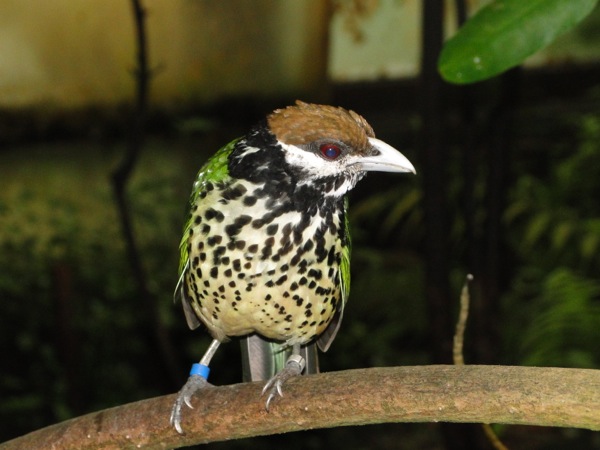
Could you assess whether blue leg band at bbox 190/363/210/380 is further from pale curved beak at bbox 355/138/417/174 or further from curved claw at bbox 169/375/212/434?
pale curved beak at bbox 355/138/417/174

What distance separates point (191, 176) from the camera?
4.95 meters

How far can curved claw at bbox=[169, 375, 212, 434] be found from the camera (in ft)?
6.66

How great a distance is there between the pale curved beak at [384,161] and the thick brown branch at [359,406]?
1.51ft

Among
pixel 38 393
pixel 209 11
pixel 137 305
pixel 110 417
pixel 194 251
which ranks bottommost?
pixel 38 393

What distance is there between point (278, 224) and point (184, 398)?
18.8 inches

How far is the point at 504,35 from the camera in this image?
1.88 m

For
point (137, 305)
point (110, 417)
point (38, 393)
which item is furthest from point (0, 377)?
point (110, 417)

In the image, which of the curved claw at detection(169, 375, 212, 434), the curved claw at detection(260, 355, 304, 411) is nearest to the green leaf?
the curved claw at detection(260, 355, 304, 411)

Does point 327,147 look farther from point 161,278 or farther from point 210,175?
point 161,278

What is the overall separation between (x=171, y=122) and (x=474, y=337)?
81.0 inches

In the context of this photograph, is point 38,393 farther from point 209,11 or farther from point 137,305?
point 209,11

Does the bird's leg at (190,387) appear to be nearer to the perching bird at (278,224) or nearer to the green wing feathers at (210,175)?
the perching bird at (278,224)

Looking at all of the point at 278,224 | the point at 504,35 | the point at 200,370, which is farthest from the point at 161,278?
the point at 504,35

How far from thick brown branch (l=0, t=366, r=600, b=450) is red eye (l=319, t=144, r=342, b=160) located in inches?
19.3
